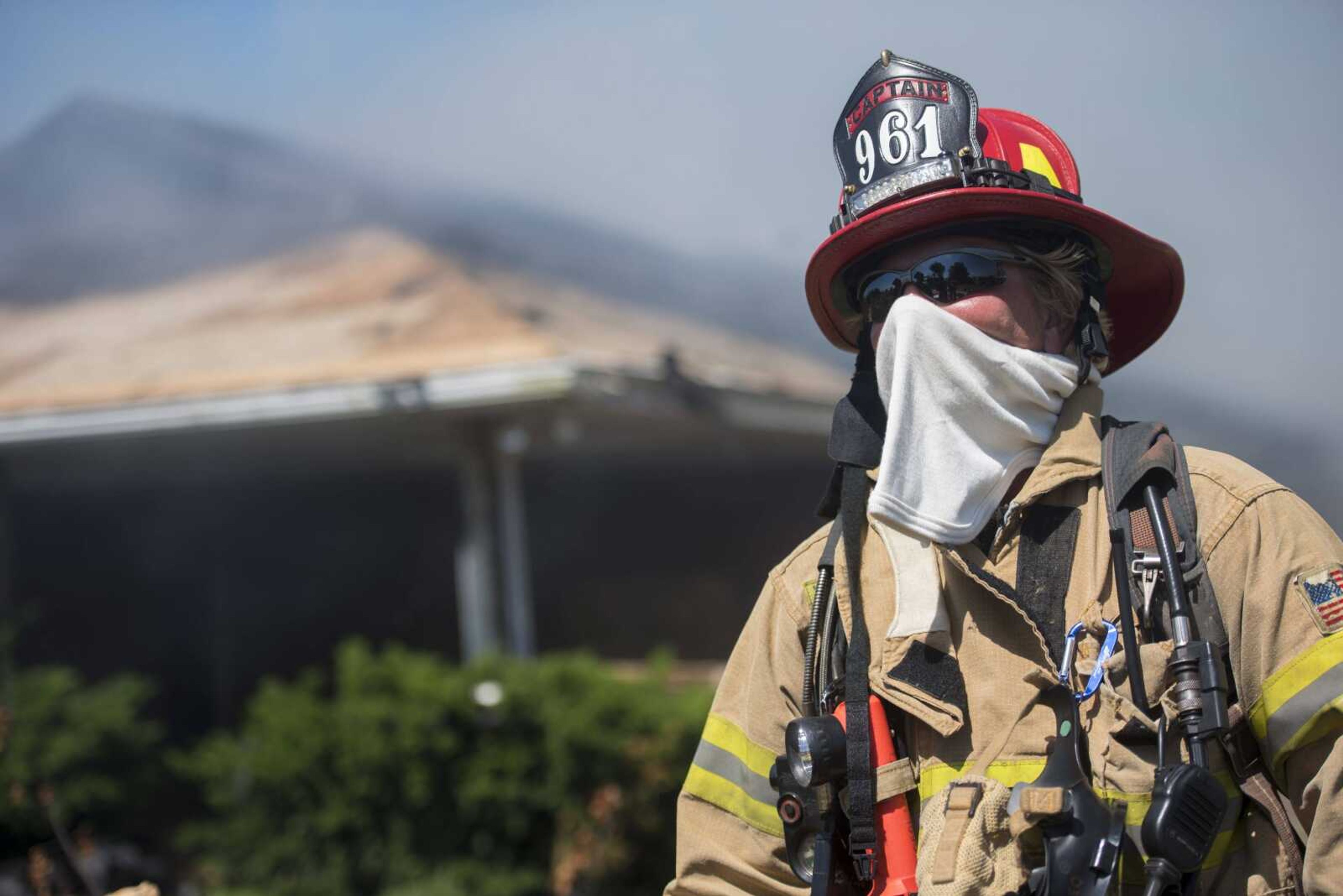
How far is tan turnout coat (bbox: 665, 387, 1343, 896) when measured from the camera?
1651 millimetres

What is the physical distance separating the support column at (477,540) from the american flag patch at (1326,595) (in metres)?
6.25

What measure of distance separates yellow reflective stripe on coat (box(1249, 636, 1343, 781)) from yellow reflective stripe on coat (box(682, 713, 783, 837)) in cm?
73

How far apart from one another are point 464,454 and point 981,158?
597 centimetres

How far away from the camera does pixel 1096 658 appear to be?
1816mm

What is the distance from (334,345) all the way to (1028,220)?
6.11m

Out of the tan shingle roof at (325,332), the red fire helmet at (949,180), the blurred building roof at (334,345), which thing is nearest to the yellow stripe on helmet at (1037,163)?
the red fire helmet at (949,180)

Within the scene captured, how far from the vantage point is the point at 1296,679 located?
1.64 metres

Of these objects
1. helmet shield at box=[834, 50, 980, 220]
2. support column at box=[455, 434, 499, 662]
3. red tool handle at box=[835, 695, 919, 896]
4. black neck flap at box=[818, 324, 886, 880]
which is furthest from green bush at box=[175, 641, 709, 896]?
helmet shield at box=[834, 50, 980, 220]

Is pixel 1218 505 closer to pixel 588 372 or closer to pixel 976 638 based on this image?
pixel 976 638

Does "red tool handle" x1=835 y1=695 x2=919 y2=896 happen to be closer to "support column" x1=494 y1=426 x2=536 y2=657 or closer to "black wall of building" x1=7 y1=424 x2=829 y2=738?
"support column" x1=494 y1=426 x2=536 y2=657

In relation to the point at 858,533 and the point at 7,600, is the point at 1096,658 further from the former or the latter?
the point at 7,600

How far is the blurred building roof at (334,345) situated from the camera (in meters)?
7.01

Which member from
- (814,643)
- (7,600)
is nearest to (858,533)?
(814,643)

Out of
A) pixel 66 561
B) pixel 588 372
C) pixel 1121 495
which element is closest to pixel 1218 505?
pixel 1121 495
